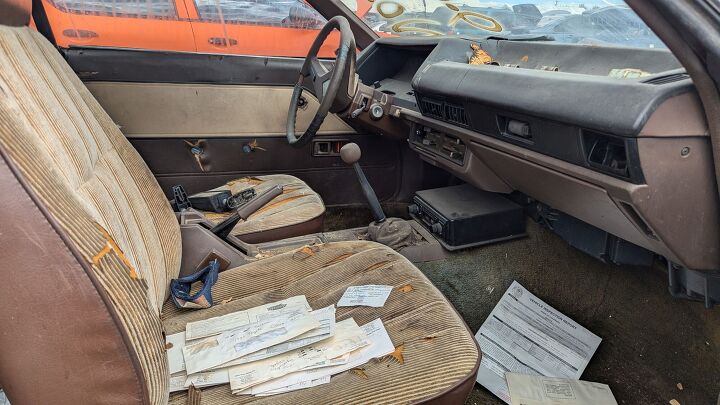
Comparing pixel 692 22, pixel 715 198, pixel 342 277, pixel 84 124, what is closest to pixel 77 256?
pixel 84 124

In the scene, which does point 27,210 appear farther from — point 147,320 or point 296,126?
point 296,126

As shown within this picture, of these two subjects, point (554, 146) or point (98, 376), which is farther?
point (554, 146)

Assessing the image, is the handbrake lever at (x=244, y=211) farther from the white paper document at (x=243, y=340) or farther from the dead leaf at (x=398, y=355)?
the dead leaf at (x=398, y=355)

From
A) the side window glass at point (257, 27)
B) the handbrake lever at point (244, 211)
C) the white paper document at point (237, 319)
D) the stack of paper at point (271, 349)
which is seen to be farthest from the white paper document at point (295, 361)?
the side window glass at point (257, 27)

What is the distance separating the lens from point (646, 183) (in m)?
0.78

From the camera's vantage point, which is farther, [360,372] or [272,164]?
[272,164]

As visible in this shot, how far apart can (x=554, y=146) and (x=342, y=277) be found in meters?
0.52

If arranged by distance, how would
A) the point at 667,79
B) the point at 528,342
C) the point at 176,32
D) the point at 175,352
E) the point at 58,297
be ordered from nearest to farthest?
the point at 58,297, the point at 667,79, the point at 175,352, the point at 528,342, the point at 176,32

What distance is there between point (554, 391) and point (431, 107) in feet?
2.75

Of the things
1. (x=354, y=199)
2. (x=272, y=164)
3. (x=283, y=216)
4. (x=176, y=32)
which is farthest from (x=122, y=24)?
(x=354, y=199)

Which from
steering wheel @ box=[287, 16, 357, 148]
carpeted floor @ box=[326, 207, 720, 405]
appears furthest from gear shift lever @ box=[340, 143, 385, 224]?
carpeted floor @ box=[326, 207, 720, 405]

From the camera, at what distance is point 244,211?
A: 1.45 metres

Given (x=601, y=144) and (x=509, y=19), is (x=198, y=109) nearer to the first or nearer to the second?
(x=509, y=19)

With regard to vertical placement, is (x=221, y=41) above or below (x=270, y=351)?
above
